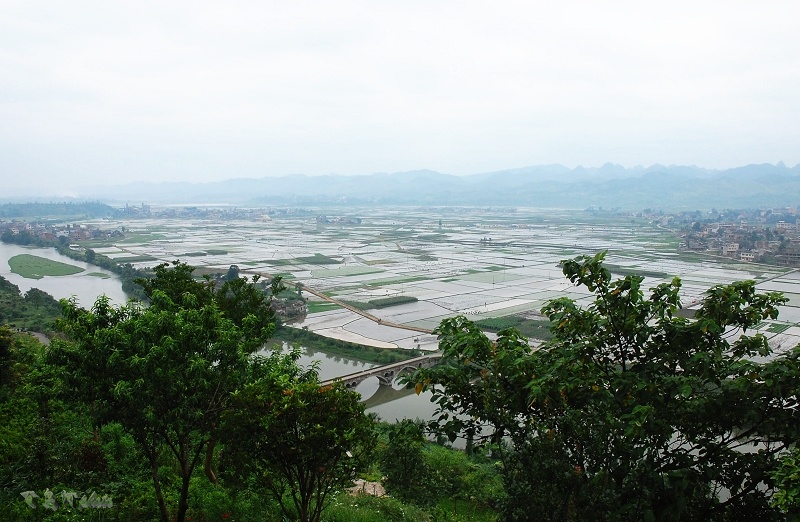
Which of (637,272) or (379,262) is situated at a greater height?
(379,262)

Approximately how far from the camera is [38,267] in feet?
122

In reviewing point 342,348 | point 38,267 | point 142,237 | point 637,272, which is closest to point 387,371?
point 342,348

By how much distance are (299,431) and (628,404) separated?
6.48 ft

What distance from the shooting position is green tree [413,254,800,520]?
2814 mm

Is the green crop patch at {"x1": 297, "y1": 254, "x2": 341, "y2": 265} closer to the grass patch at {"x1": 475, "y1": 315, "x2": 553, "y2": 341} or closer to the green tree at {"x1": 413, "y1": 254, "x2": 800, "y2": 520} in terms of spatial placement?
the grass patch at {"x1": 475, "y1": 315, "x2": 553, "y2": 341}

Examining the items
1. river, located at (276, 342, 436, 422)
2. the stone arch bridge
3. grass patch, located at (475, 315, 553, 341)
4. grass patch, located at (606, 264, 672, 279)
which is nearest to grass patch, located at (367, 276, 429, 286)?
grass patch, located at (475, 315, 553, 341)

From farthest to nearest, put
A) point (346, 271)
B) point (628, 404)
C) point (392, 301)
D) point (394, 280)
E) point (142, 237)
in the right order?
point (142, 237) → point (346, 271) → point (394, 280) → point (392, 301) → point (628, 404)

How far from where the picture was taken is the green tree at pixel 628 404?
281 centimetres

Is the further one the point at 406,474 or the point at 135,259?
the point at 135,259

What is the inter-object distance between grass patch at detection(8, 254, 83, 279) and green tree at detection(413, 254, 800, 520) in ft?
120

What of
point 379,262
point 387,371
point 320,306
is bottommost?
point 387,371

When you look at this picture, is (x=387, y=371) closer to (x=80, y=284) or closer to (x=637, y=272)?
(x=637, y=272)

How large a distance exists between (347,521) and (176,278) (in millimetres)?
3527

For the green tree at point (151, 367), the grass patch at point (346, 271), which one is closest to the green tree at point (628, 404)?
the green tree at point (151, 367)
